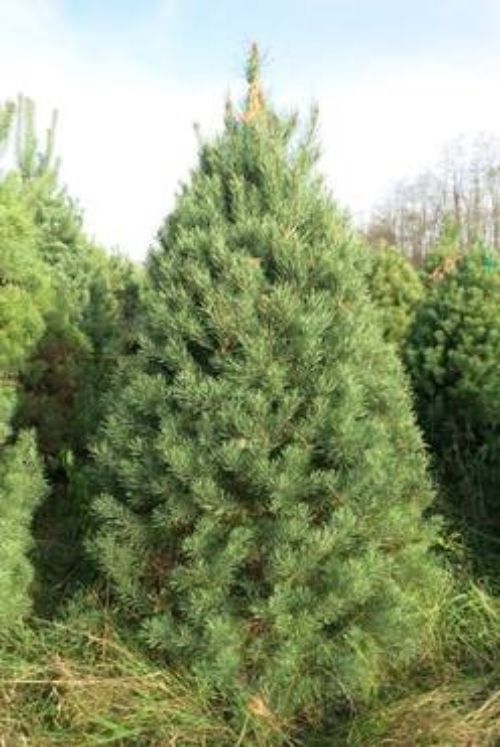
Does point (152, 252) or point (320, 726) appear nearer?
point (320, 726)

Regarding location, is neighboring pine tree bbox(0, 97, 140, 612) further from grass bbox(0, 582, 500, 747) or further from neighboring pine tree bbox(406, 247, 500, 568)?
neighboring pine tree bbox(406, 247, 500, 568)

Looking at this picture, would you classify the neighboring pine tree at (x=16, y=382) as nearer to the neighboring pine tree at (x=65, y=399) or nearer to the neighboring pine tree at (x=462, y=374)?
the neighboring pine tree at (x=65, y=399)

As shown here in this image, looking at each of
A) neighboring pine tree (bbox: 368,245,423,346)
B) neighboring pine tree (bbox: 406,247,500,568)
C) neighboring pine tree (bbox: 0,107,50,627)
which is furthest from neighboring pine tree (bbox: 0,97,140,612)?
neighboring pine tree (bbox: 368,245,423,346)

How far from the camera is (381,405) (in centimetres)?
378

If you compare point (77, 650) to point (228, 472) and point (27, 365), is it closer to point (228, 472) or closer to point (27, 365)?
point (228, 472)

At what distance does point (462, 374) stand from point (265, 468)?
299 centimetres

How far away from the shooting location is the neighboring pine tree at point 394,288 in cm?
794

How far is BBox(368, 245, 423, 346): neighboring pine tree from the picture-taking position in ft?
26.1

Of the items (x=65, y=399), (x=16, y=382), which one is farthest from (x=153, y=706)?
(x=65, y=399)

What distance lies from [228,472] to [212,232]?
885 mm

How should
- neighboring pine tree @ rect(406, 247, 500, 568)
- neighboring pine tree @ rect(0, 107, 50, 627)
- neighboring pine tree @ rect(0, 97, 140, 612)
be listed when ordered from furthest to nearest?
neighboring pine tree @ rect(406, 247, 500, 568) → neighboring pine tree @ rect(0, 97, 140, 612) → neighboring pine tree @ rect(0, 107, 50, 627)

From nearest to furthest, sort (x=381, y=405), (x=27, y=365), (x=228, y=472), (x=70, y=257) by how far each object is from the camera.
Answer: (x=228, y=472), (x=381, y=405), (x=27, y=365), (x=70, y=257)

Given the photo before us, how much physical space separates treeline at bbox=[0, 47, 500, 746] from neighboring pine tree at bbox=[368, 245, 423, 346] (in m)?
4.02

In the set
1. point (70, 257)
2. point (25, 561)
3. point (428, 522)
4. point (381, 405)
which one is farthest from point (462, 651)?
point (70, 257)
